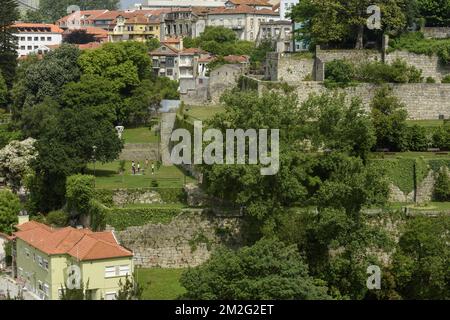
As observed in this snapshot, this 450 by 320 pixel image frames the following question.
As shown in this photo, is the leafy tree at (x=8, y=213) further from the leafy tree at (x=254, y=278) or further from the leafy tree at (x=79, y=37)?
the leafy tree at (x=79, y=37)

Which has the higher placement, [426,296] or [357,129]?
[357,129]

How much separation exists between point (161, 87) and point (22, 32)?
46.8 meters

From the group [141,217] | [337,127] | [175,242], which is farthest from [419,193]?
[141,217]

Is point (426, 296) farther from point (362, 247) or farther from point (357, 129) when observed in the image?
point (357, 129)

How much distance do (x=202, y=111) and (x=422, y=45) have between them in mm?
9858

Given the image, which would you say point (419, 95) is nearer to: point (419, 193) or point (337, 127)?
point (419, 193)

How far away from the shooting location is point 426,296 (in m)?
30.9

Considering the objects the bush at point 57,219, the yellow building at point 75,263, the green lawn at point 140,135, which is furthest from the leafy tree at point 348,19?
the yellow building at point 75,263

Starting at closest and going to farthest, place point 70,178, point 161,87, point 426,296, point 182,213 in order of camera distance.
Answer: point 426,296
point 182,213
point 70,178
point 161,87

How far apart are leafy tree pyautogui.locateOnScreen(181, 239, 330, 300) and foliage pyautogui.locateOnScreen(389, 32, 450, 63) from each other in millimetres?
16155

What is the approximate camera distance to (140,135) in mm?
47438

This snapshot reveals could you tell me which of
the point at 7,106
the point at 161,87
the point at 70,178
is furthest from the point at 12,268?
the point at 7,106
